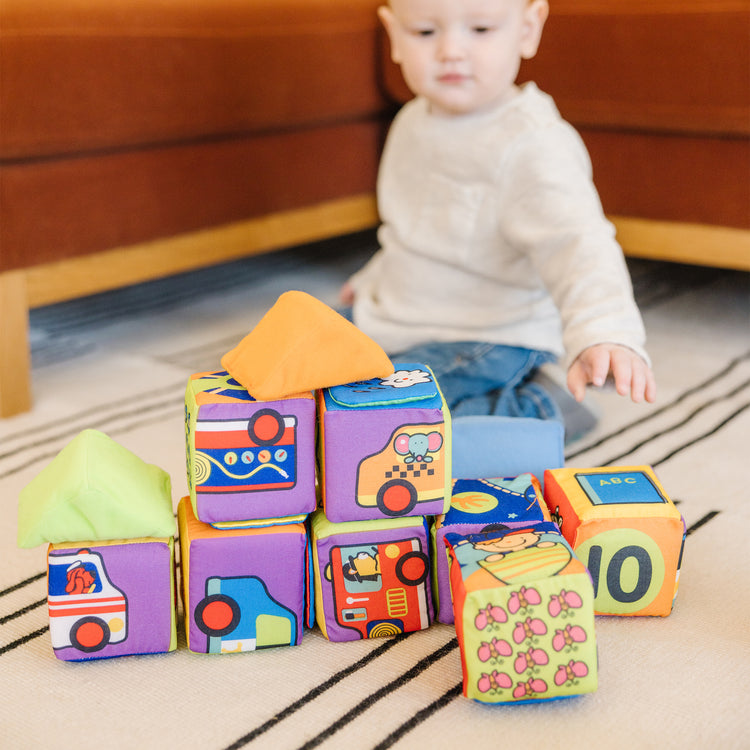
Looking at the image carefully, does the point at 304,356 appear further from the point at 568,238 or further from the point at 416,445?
the point at 568,238

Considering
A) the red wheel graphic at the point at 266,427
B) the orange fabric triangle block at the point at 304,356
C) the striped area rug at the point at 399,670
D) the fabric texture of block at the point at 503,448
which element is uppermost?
the orange fabric triangle block at the point at 304,356

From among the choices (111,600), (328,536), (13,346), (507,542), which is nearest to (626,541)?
(507,542)

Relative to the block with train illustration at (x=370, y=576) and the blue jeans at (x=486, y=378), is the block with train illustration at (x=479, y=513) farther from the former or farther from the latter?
the blue jeans at (x=486, y=378)

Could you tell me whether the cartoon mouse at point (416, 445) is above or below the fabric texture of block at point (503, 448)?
above

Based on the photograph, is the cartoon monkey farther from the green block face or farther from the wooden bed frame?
→ the wooden bed frame

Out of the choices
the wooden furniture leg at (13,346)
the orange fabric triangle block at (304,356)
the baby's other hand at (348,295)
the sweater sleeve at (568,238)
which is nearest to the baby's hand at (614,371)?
the sweater sleeve at (568,238)

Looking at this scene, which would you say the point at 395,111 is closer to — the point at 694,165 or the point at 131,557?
the point at 694,165

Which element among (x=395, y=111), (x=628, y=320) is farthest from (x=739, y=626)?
(x=395, y=111)

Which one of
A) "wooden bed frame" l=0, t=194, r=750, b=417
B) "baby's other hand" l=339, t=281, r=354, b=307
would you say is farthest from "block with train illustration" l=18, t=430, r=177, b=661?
"baby's other hand" l=339, t=281, r=354, b=307

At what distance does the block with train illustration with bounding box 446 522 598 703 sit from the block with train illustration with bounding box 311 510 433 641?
0.07m

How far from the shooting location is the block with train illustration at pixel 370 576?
0.66 m

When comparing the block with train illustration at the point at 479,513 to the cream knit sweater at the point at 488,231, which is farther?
the cream knit sweater at the point at 488,231

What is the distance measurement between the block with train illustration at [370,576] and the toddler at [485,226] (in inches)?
11.0

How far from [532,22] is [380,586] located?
63 cm
